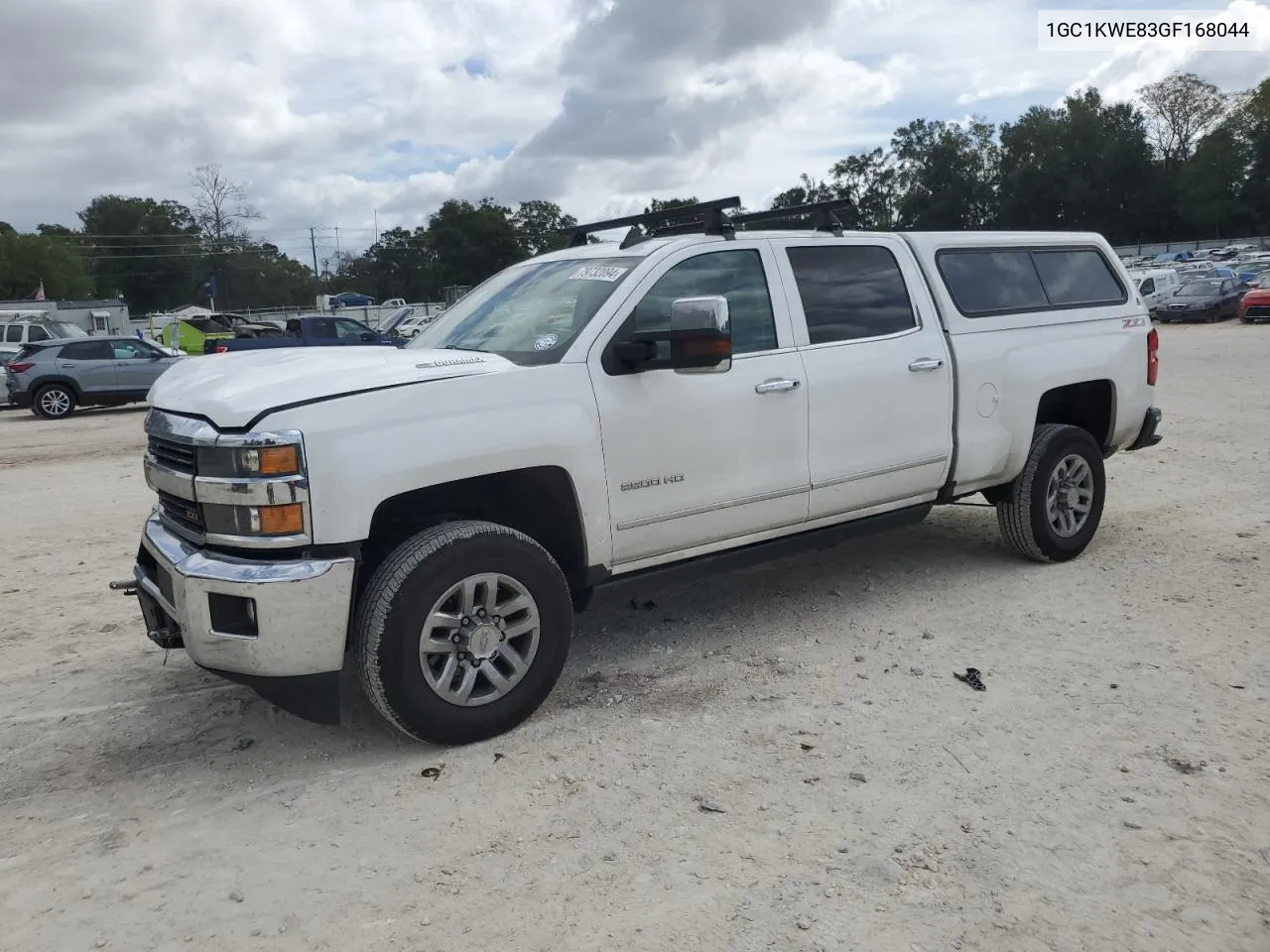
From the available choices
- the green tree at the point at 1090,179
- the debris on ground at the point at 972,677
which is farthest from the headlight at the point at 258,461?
the green tree at the point at 1090,179

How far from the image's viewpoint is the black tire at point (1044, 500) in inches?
226

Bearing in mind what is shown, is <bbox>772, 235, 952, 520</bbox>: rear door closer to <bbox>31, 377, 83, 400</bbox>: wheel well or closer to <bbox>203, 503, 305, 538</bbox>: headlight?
<bbox>203, 503, 305, 538</bbox>: headlight

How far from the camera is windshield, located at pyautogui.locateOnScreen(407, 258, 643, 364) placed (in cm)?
421

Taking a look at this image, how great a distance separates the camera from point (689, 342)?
3.97m

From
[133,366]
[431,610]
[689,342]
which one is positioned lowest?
[431,610]

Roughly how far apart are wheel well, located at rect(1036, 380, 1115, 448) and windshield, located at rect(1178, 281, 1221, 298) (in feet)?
97.2

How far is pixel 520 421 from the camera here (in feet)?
12.5

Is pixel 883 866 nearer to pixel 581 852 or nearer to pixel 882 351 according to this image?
pixel 581 852

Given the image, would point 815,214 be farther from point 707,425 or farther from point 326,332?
point 326,332

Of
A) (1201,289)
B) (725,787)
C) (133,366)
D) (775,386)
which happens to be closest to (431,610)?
(725,787)

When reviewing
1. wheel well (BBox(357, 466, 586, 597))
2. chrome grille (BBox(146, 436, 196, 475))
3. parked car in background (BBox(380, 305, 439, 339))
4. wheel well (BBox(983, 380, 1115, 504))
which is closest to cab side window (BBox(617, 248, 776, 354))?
wheel well (BBox(357, 466, 586, 597))

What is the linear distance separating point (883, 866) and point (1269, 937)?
0.98m

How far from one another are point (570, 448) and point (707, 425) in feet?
2.34

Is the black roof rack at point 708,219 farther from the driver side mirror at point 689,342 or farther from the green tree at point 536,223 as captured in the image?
the green tree at point 536,223
